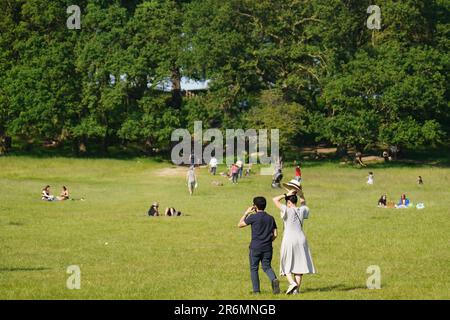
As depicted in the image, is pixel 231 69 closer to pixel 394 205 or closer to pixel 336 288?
pixel 394 205

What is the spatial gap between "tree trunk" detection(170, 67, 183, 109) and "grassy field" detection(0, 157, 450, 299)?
19697 millimetres

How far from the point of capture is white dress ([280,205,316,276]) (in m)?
17.6

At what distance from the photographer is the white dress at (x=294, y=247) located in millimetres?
17641

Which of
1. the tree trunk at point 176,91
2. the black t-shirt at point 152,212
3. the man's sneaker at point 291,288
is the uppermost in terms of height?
the tree trunk at point 176,91

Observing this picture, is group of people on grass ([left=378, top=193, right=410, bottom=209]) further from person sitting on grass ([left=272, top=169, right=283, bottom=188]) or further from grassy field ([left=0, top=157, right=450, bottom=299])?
person sitting on grass ([left=272, top=169, right=283, bottom=188])

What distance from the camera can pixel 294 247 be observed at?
697 inches

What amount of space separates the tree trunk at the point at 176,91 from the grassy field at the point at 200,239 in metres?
19.7

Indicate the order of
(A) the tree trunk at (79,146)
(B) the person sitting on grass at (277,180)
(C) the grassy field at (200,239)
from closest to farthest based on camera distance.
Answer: (C) the grassy field at (200,239) < (B) the person sitting on grass at (277,180) < (A) the tree trunk at (79,146)

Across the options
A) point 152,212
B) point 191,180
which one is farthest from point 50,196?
Answer: point 152,212

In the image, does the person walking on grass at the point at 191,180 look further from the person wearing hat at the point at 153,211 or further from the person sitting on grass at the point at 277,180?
the person wearing hat at the point at 153,211

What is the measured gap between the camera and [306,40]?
74.4m

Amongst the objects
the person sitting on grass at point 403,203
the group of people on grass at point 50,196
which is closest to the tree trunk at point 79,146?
the group of people on grass at point 50,196
